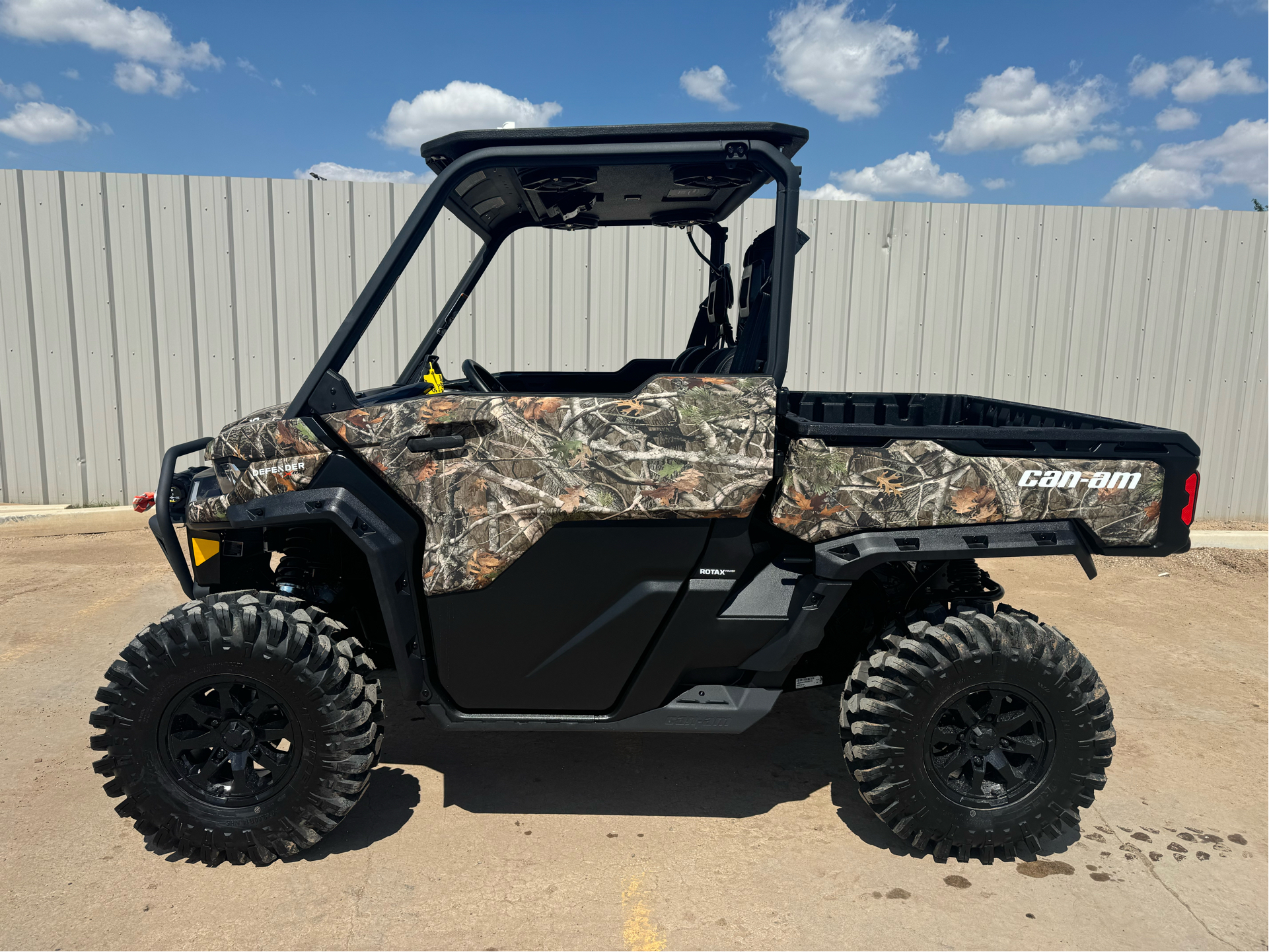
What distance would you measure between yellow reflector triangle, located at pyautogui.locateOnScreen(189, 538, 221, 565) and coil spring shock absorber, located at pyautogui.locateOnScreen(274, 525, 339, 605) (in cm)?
22

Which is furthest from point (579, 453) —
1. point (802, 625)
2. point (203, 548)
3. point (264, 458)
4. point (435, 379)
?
point (203, 548)

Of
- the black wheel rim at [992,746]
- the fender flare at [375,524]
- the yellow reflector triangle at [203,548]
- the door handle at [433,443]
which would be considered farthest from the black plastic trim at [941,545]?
the yellow reflector triangle at [203,548]

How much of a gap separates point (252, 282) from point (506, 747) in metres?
5.59

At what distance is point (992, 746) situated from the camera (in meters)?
2.63

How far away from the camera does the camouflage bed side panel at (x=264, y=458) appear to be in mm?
2568

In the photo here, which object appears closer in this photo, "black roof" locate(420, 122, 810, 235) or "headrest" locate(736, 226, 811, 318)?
"black roof" locate(420, 122, 810, 235)

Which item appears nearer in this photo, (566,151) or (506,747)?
(566,151)

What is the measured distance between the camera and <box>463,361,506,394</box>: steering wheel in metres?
3.18

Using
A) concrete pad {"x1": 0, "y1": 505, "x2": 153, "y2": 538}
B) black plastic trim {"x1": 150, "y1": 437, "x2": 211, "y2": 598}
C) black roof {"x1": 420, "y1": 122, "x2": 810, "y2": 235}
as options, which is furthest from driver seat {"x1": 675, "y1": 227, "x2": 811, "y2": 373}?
concrete pad {"x1": 0, "y1": 505, "x2": 153, "y2": 538}

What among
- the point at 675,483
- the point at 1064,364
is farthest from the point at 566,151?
the point at 1064,364

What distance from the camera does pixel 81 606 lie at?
500cm

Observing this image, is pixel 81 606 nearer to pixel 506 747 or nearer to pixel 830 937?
pixel 506 747

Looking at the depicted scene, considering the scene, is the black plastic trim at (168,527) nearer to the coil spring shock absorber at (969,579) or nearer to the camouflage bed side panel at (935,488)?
the camouflage bed side panel at (935,488)

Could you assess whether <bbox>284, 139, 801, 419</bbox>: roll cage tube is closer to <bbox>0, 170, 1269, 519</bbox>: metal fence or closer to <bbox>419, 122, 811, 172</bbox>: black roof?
<bbox>419, 122, 811, 172</bbox>: black roof
